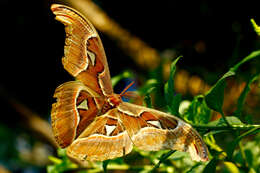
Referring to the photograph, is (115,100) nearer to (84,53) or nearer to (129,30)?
(84,53)

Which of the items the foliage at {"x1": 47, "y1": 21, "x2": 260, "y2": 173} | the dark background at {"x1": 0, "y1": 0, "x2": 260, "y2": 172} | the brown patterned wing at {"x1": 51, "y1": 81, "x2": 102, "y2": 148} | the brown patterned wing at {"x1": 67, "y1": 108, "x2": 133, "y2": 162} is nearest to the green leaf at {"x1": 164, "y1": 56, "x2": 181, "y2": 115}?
the foliage at {"x1": 47, "y1": 21, "x2": 260, "y2": 173}

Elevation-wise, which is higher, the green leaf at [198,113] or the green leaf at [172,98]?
the green leaf at [172,98]

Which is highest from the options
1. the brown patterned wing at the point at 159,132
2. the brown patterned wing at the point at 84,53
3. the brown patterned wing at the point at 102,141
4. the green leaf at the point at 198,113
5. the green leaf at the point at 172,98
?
the brown patterned wing at the point at 84,53

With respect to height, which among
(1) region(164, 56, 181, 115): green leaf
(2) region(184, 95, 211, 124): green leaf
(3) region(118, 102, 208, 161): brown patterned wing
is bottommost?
(3) region(118, 102, 208, 161): brown patterned wing

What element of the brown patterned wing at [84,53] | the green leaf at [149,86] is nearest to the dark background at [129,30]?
the green leaf at [149,86]

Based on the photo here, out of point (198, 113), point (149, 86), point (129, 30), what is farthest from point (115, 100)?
point (129, 30)

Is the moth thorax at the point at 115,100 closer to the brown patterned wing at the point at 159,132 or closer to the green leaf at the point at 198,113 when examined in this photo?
the brown patterned wing at the point at 159,132

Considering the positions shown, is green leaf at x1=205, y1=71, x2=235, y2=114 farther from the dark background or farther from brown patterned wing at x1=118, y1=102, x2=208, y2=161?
the dark background
